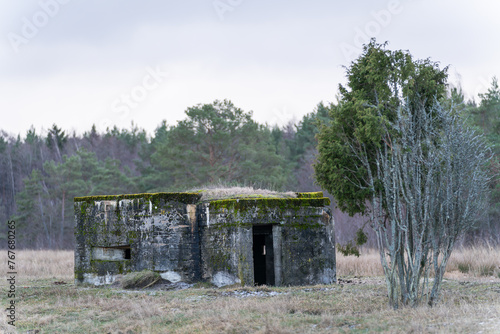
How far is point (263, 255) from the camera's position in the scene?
1544 centimetres

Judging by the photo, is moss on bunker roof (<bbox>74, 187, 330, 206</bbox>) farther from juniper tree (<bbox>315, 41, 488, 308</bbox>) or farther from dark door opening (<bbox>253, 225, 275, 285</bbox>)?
juniper tree (<bbox>315, 41, 488, 308</bbox>)

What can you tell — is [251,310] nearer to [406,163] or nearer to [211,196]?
[406,163]

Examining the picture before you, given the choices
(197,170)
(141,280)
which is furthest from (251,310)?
(197,170)

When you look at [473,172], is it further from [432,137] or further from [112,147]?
[112,147]

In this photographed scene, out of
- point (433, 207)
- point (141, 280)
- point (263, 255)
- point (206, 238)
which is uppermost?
point (433, 207)

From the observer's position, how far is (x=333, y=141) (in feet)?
38.3

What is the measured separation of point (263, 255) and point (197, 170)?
14.6m

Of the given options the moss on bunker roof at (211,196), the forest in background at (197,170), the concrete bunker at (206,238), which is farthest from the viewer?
the forest in background at (197,170)

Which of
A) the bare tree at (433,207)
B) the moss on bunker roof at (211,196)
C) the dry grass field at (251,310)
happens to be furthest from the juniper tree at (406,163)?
the moss on bunker roof at (211,196)

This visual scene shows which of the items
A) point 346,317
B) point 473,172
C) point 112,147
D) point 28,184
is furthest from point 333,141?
point 112,147

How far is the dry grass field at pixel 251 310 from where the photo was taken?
7.63m

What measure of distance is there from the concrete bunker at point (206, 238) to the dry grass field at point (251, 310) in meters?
0.69

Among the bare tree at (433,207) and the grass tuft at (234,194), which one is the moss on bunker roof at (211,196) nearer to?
the grass tuft at (234,194)

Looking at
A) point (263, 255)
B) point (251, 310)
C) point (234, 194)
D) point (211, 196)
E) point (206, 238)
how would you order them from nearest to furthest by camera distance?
point (251, 310), point (206, 238), point (211, 196), point (234, 194), point (263, 255)
